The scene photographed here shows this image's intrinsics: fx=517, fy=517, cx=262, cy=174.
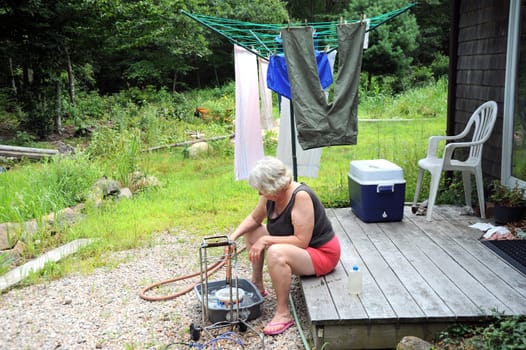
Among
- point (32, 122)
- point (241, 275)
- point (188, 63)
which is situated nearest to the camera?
point (241, 275)

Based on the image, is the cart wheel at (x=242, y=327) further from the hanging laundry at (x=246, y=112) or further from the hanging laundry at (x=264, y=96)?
the hanging laundry at (x=264, y=96)

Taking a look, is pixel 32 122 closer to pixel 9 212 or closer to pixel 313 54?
pixel 9 212

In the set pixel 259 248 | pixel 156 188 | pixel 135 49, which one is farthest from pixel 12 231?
pixel 135 49

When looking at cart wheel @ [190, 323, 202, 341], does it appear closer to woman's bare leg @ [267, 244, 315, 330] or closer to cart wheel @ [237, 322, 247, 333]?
cart wheel @ [237, 322, 247, 333]

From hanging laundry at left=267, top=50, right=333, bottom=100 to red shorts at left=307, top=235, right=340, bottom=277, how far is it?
144cm

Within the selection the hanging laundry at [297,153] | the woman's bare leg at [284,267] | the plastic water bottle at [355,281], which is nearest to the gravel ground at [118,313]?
the woman's bare leg at [284,267]

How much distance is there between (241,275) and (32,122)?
792 centimetres

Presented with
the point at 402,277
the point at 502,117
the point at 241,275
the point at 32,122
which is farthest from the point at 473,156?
the point at 32,122

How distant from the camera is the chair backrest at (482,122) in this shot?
171 inches

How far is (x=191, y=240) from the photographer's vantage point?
15.3ft

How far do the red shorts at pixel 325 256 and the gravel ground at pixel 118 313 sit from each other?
1.05 feet

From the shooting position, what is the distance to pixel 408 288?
2.93 metres

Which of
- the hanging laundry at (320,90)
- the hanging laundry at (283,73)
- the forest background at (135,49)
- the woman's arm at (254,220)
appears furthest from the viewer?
the forest background at (135,49)

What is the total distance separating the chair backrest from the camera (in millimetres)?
4355
